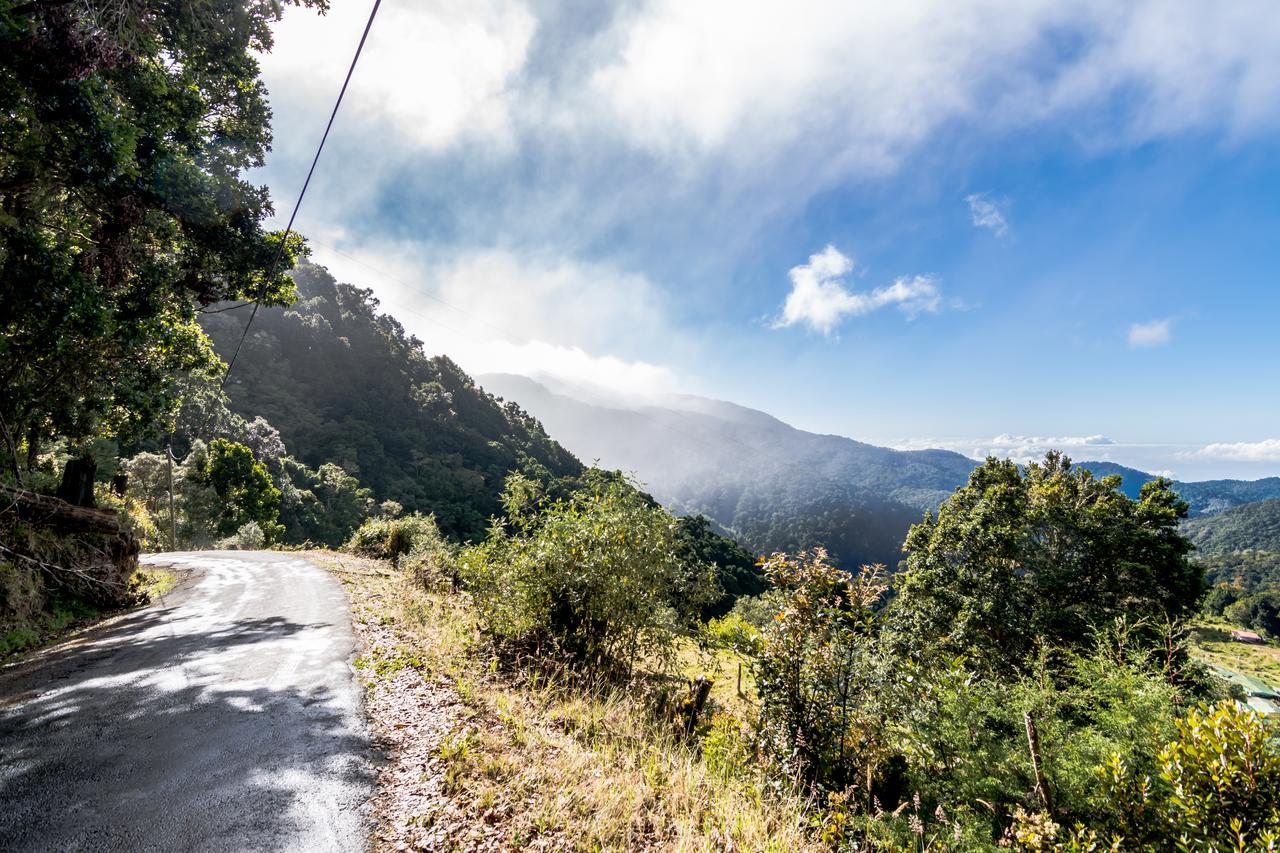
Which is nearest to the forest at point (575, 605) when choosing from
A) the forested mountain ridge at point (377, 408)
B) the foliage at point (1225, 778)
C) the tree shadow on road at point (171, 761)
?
the foliage at point (1225, 778)

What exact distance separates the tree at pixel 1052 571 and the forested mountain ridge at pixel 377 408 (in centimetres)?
4524

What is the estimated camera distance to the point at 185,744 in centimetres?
523

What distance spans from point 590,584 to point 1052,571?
21.0 m

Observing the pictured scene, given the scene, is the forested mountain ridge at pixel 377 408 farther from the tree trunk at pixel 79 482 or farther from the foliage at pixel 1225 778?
the foliage at pixel 1225 778

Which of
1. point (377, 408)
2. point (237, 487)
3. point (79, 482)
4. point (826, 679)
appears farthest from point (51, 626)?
point (377, 408)

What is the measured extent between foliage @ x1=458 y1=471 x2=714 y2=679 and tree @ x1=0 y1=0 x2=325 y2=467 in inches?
268

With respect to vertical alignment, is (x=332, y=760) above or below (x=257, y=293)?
below

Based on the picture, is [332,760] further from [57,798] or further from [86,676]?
[86,676]

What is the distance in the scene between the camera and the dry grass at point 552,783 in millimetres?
4207

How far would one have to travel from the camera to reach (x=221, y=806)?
426 cm

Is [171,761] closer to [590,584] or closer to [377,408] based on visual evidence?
[590,584]

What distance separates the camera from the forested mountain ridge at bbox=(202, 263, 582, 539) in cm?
6781

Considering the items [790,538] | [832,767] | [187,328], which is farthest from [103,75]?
[790,538]

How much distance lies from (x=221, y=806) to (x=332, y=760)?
3.07ft
